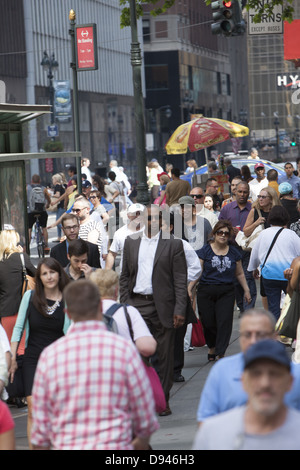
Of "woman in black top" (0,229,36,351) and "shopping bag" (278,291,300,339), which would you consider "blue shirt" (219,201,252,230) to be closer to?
"woman in black top" (0,229,36,351)

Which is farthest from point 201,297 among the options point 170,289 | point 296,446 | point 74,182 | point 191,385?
point 74,182

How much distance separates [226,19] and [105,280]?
1145 cm

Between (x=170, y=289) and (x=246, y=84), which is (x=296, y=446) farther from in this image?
(x=246, y=84)

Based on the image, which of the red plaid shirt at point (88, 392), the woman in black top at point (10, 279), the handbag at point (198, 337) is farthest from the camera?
the handbag at point (198, 337)

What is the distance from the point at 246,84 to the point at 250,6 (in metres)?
133

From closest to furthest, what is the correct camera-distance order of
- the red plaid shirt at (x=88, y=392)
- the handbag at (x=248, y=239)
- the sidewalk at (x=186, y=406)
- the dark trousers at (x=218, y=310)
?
the red plaid shirt at (x=88, y=392)
the sidewalk at (x=186, y=406)
the dark trousers at (x=218, y=310)
the handbag at (x=248, y=239)

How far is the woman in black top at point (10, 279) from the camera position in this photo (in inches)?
380

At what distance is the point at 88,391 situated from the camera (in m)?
4.34

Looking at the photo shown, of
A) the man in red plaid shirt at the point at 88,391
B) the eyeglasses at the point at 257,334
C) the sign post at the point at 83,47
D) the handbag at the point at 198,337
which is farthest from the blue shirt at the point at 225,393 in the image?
the sign post at the point at 83,47

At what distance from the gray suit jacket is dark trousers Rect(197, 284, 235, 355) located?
82.7 inches

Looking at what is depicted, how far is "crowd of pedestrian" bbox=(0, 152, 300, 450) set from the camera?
3.83 metres

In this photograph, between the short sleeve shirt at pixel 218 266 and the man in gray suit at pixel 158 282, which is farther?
the short sleeve shirt at pixel 218 266

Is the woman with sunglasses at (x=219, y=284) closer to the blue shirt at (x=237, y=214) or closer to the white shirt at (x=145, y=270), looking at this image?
the white shirt at (x=145, y=270)

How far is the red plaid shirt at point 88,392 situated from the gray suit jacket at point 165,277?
4.35m
